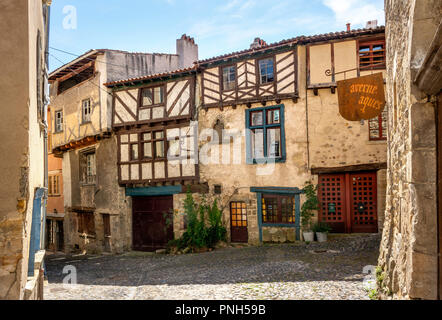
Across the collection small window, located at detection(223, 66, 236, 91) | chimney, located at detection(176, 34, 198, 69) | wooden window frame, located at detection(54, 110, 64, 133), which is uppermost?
chimney, located at detection(176, 34, 198, 69)

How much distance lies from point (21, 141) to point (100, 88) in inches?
497

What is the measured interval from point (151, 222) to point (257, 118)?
6.39 metres

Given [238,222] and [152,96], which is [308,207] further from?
[152,96]

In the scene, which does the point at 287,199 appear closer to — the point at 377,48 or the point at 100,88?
the point at 377,48

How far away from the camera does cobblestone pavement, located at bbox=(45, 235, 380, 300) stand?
21.2 feet

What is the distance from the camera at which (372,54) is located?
1155cm

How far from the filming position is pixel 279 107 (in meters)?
12.7

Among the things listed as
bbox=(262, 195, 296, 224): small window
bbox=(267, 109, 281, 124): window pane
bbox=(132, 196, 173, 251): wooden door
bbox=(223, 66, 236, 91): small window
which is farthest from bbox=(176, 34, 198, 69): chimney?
bbox=(262, 195, 296, 224): small window

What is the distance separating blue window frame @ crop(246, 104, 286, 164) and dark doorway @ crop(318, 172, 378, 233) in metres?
1.89

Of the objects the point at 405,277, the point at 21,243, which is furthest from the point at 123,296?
the point at 405,277

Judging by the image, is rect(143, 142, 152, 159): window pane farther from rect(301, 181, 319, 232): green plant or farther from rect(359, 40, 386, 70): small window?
rect(359, 40, 386, 70): small window

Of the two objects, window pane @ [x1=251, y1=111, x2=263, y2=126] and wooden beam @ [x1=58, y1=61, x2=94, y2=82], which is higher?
wooden beam @ [x1=58, y1=61, x2=94, y2=82]

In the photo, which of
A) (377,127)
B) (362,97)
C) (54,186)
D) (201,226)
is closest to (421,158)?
(362,97)
